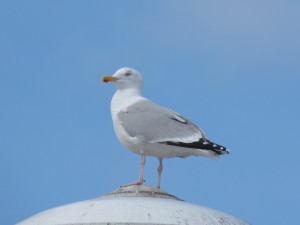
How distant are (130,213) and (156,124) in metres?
2.68

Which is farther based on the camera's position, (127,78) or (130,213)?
(127,78)

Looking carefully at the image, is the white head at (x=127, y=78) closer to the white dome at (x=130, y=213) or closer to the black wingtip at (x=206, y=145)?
the black wingtip at (x=206, y=145)

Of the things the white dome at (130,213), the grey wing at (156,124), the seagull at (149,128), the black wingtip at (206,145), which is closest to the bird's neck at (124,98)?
the seagull at (149,128)

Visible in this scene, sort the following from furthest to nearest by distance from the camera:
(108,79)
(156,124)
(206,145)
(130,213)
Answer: (108,79) < (156,124) < (206,145) < (130,213)

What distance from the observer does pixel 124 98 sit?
913 centimetres

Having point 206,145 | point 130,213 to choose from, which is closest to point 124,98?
point 206,145

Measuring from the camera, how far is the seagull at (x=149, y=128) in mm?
8336

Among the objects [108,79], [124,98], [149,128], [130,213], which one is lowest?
[130,213]

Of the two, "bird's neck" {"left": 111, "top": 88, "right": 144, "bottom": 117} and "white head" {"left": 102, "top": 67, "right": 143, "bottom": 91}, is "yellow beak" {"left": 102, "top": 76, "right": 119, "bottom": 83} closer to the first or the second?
"white head" {"left": 102, "top": 67, "right": 143, "bottom": 91}

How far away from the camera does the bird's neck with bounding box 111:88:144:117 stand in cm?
904

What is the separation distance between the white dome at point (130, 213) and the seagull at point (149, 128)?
1.66 meters

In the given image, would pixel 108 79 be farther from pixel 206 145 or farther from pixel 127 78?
pixel 206 145

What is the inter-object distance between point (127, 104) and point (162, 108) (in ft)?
1.48

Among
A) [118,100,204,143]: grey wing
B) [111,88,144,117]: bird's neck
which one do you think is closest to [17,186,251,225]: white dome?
[118,100,204,143]: grey wing
